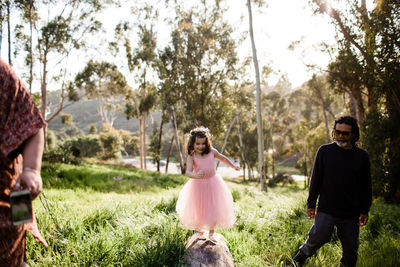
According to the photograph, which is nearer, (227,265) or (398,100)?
(227,265)

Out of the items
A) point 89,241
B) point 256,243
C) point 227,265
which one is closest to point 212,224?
point 227,265

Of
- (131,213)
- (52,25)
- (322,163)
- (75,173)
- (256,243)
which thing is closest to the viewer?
(322,163)

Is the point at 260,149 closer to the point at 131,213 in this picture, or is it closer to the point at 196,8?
the point at 131,213

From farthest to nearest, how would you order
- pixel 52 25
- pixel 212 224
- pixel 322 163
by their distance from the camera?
pixel 52 25
pixel 212 224
pixel 322 163

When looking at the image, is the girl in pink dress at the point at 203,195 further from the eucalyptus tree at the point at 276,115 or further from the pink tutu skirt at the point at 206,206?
the eucalyptus tree at the point at 276,115

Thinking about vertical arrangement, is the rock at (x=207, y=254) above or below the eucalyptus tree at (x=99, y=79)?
below

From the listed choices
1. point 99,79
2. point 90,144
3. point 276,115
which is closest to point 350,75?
point 99,79

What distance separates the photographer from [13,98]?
1496 mm

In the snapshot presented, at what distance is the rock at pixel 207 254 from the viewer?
10.4 feet

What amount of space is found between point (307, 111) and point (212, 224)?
35455mm

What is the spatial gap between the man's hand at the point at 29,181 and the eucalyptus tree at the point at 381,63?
375 inches

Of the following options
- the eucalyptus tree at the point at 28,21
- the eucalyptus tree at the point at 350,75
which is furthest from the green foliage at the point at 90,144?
the eucalyptus tree at the point at 350,75

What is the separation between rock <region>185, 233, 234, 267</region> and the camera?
3160 millimetres

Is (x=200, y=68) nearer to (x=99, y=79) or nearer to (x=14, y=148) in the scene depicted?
(x=99, y=79)
